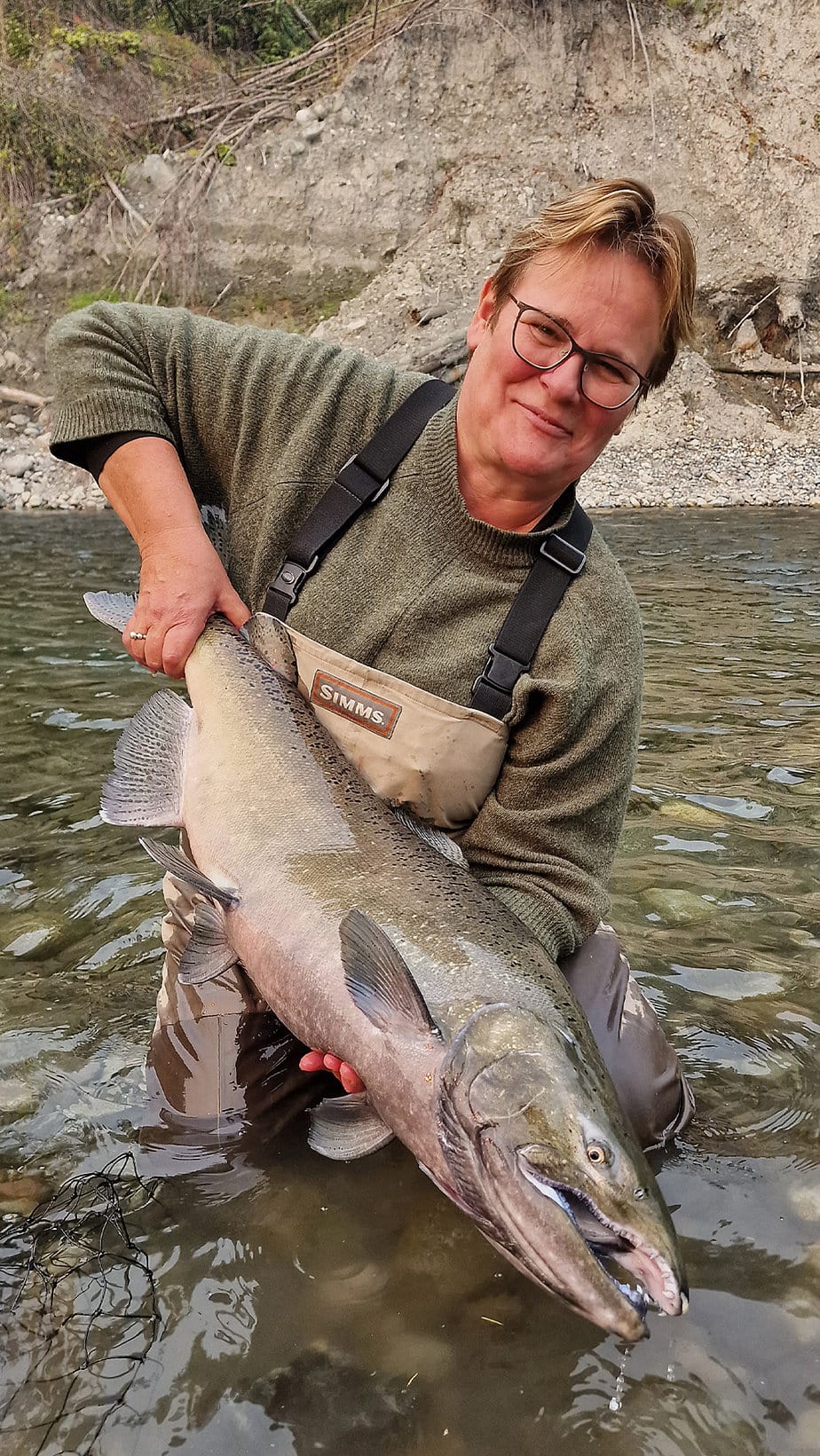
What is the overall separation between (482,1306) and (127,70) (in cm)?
2641

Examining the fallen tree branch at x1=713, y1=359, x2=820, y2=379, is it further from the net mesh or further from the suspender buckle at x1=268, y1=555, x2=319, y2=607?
the net mesh

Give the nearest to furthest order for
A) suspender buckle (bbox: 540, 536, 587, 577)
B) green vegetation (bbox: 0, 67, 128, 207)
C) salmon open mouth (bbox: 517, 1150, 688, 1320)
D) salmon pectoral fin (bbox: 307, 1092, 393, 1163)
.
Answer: salmon open mouth (bbox: 517, 1150, 688, 1320)
salmon pectoral fin (bbox: 307, 1092, 393, 1163)
suspender buckle (bbox: 540, 536, 587, 577)
green vegetation (bbox: 0, 67, 128, 207)

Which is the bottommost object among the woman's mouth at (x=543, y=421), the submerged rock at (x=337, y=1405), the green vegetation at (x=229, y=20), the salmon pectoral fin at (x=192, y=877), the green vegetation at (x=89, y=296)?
the green vegetation at (x=89, y=296)

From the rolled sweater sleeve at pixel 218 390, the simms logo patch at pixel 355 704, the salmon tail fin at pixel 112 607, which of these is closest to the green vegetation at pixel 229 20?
the rolled sweater sleeve at pixel 218 390

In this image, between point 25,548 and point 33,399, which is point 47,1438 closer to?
point 25,548

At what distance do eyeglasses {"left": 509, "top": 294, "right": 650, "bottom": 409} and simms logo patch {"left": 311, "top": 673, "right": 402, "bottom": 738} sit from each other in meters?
1.01

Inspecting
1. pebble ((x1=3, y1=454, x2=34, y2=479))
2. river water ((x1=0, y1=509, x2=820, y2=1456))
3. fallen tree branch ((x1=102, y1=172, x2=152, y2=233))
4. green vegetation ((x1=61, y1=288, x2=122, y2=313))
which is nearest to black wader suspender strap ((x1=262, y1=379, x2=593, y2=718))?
river water ((x1=0, y1=509, x2=820, y2=1456))

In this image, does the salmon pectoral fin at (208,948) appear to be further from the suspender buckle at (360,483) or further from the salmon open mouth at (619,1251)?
the suspender buckle at (360,483)

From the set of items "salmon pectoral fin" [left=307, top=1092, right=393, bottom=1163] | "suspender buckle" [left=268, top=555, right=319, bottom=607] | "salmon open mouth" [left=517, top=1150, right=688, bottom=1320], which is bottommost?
A: "salmon pectoral fin" [left=307, top=1092, right=393, bottom=1163]

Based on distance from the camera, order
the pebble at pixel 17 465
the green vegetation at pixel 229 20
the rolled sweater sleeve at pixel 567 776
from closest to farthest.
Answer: the rolled sweater sleeve at pixel 567 776
the pebble at pixel 17 465
the green vegetation at pixel 229 20

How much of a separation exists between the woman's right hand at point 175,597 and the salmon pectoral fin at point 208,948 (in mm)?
762

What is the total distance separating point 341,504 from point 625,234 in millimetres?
1045

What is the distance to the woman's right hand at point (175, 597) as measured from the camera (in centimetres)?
298

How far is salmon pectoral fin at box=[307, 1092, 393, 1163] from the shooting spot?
2.35 meters
